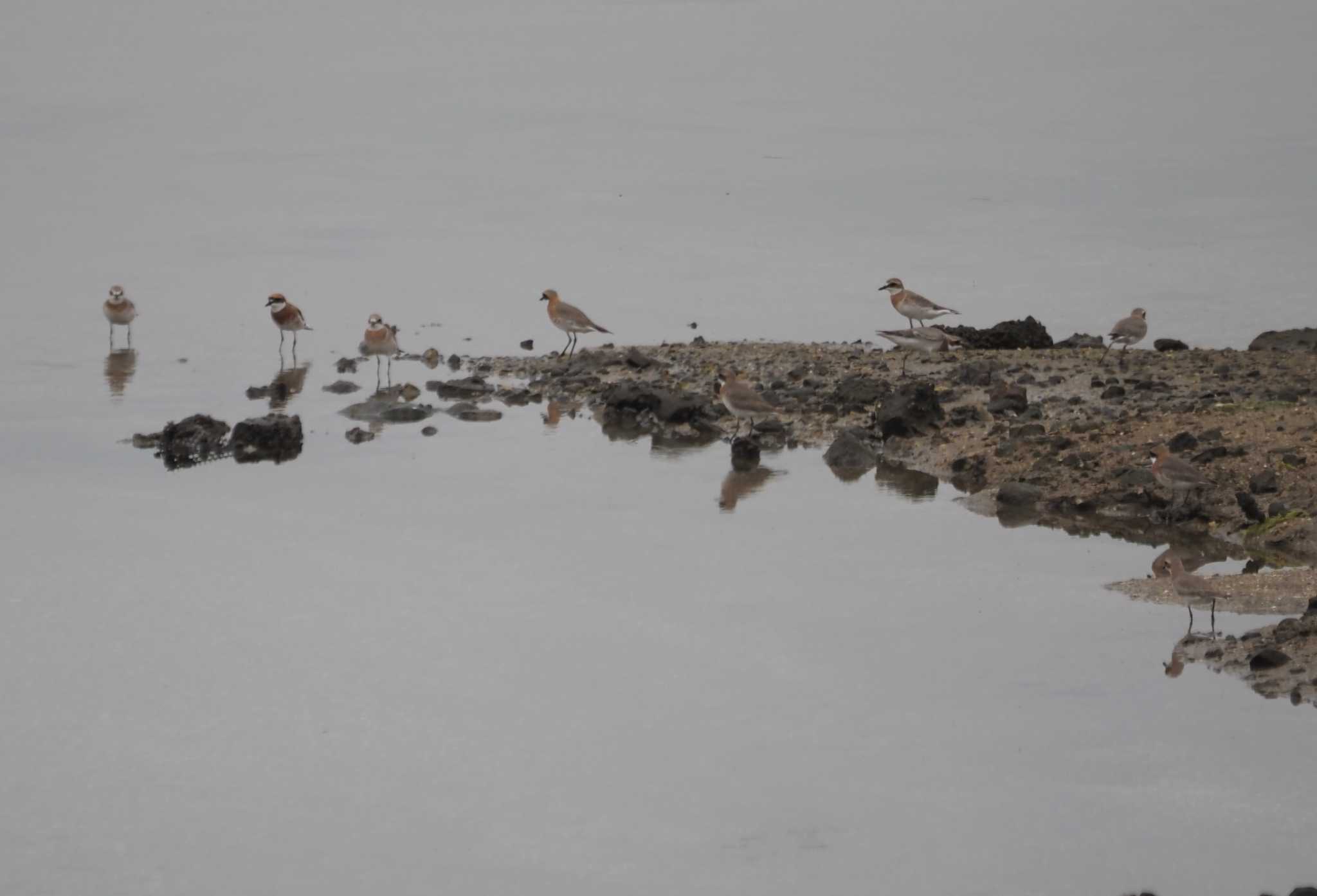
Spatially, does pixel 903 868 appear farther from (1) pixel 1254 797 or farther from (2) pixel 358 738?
(2) pixel 358 738

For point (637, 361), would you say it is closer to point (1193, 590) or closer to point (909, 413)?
point (909, 413)

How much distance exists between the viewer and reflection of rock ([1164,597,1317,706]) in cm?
1089

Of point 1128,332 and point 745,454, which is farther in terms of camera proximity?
point 1128,332

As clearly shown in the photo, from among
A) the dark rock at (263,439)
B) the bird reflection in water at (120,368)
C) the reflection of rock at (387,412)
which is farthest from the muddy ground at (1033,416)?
the bird reflection in water at (120,368)

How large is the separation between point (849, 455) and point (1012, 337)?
494cm

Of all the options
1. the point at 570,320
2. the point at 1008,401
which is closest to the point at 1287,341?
the point at 1008,401

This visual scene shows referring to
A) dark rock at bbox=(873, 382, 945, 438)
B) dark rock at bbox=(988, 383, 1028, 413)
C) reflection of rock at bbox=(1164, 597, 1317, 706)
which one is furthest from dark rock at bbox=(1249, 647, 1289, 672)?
dark rock at bbox=(988, 383, 1028, 413)

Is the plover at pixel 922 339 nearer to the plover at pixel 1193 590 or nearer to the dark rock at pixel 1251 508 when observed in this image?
the dark rock at pixel 1251 508

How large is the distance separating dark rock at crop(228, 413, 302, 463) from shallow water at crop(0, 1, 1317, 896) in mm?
237

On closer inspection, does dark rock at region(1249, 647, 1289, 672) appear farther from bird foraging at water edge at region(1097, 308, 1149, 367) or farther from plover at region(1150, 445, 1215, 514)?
bird foraging at water edge at region(1097, 308, 1149, 367)

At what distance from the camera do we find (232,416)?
19203mm

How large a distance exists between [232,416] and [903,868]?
11759 mm

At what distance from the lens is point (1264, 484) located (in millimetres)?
15109

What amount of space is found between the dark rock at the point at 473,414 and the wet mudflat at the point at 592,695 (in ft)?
7.95
